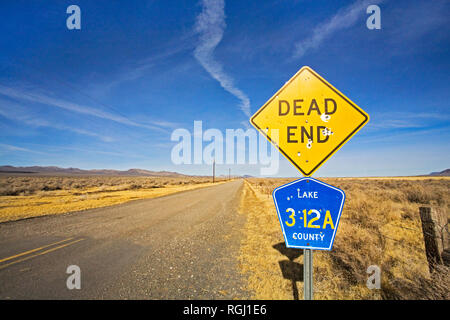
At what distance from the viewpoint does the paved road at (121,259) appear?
3.01 m

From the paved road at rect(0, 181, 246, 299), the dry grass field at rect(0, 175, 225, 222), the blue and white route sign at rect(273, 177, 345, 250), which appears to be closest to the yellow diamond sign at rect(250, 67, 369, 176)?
the blue and white route sign at rect(273, 177, 345, 250)

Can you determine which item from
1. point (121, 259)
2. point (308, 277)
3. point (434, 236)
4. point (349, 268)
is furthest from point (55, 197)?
point (434, 236)

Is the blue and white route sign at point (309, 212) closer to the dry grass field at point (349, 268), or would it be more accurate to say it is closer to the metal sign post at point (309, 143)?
the metal sign post at point (309, 143)

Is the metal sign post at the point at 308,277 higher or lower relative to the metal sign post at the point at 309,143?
lower

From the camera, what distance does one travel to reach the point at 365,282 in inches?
118

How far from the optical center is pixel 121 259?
423cm

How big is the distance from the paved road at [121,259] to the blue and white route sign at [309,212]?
166 centimetres

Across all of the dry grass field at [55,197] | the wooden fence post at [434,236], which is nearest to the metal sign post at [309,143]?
the wooden fence post at [434,236]

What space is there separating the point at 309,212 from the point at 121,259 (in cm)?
433

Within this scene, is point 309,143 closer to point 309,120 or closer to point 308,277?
point 309,120

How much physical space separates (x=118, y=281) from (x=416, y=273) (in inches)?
198

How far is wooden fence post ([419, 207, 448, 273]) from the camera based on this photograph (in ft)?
9.93
